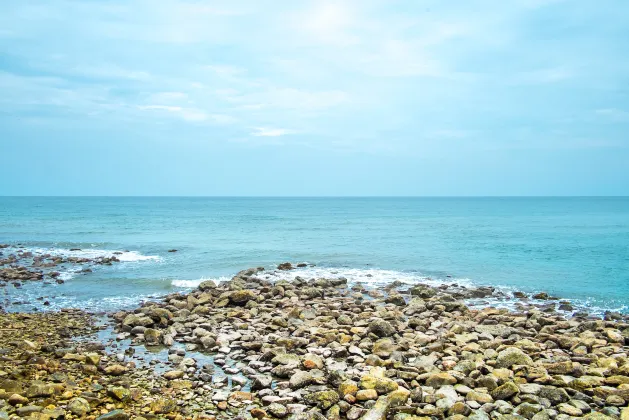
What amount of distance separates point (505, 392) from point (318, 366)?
14.3 ft

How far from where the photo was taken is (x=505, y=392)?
32.6ft

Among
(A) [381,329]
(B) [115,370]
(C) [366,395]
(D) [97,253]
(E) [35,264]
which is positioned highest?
(A) [381,329]

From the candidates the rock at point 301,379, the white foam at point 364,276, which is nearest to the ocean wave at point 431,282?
the white foam at point 364,276

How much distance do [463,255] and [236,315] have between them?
2553 cm

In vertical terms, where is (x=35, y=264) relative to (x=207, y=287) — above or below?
below

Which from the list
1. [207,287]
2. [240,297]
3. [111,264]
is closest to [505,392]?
[240,297]

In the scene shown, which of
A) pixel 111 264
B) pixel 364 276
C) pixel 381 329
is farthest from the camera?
pixel 111 264

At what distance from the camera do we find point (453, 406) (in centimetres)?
938

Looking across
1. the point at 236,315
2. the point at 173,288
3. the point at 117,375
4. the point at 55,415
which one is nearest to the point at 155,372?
the point at 117,375

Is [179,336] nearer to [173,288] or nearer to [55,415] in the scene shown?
[55,415]

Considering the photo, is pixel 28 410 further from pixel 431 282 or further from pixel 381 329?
pixel 431 282

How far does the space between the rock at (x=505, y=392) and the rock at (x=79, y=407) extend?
855 centimetres

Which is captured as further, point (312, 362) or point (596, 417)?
point (312, 362)

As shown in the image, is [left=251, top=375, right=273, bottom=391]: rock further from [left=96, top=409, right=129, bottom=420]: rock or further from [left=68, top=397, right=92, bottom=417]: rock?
[left=68, top=397, right=92, bottom=417]: rock
